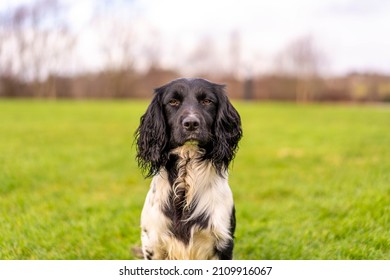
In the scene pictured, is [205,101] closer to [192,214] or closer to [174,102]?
[174,102]

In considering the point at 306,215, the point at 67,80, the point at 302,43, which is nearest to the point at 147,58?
the point at 302,43

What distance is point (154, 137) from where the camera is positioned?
354 cm

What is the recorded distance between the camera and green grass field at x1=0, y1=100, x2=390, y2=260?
4293 millimetres

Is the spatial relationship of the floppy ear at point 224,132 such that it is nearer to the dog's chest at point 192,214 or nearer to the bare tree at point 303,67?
the dog's chest at point 192,214

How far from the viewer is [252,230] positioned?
4914 millimetres

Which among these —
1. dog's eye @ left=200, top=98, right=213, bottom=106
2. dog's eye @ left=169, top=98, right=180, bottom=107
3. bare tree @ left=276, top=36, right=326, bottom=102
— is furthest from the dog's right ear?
bare tree @ left=276, top=36, right=326, bottom=102

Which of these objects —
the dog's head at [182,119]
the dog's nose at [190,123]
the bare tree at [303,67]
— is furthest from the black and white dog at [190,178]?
the bare tree at [303,67]

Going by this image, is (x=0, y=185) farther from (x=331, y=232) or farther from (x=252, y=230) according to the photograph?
(x=331, y=232)

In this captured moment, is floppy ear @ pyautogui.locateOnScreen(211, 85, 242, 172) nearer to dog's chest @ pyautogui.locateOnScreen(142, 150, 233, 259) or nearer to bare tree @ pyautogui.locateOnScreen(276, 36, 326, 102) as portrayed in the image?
dog's chest @ pyautogui.locateOnScreen(142, 150, 233, 259)

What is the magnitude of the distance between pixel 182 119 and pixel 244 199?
3.51m

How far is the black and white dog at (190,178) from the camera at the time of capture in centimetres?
338

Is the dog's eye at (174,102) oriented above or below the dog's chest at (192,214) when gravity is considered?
above

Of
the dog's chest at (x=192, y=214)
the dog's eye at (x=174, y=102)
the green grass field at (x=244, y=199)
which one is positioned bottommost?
the green grass field at (x=244, y=199)

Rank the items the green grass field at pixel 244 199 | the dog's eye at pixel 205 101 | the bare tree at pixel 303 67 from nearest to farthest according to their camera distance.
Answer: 1. the dog's eye at pixel 205 101
2. the green grass field at pixel 244 199
3. the bare tree at pixel 303 67
